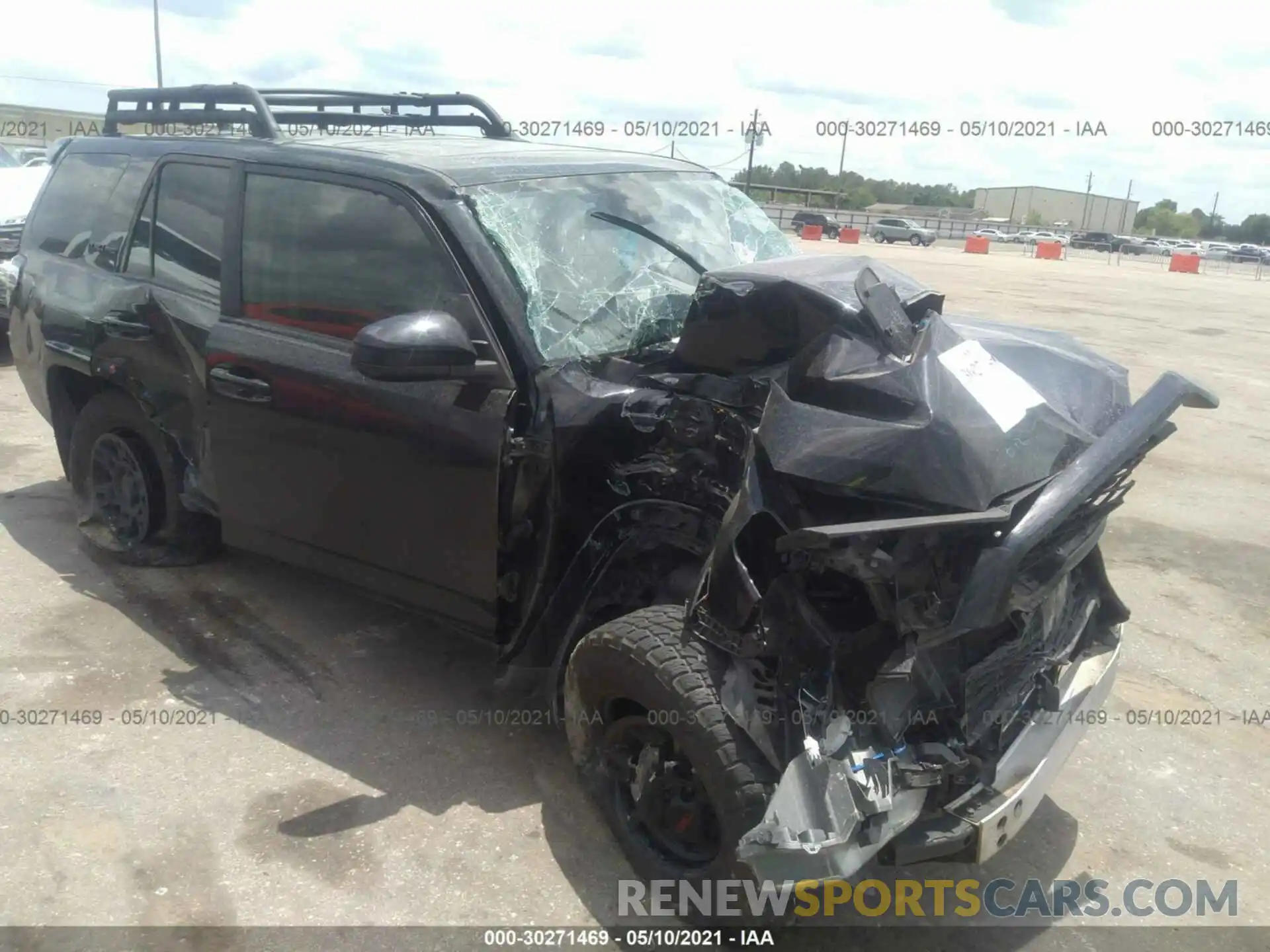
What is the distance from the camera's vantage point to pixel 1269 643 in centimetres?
457

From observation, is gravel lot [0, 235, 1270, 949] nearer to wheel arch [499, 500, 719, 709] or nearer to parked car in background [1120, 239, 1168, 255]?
wheel arch [499, 500, 719, 709]

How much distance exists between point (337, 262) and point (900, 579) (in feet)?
7.35

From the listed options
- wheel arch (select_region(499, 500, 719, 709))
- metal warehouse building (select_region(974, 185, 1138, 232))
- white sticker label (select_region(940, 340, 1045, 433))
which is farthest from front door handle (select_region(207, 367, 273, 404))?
metal warehouse building (select_region(974, 185, 1138, 232))

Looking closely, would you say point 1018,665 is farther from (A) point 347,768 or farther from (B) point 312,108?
(B) point 312,108

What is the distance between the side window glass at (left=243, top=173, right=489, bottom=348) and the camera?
334 centimetres

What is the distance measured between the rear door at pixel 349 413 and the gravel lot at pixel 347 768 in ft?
1.20

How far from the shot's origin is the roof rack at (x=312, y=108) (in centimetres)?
465

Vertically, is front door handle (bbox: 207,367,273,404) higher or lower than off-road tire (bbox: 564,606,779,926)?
higher

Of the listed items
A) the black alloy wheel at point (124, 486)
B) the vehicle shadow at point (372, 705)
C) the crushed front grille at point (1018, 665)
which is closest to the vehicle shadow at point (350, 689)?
the vehicle shadow at point (372, 705)

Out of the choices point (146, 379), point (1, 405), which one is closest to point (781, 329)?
point (146, 379)

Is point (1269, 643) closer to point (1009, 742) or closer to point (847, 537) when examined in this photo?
point (1009, 742)

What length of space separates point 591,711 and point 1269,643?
3.32 meters

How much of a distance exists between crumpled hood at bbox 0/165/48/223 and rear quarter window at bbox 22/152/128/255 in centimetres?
562

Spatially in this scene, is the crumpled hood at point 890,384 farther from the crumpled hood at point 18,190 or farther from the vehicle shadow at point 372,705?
the crumpled hood at point 18,190
